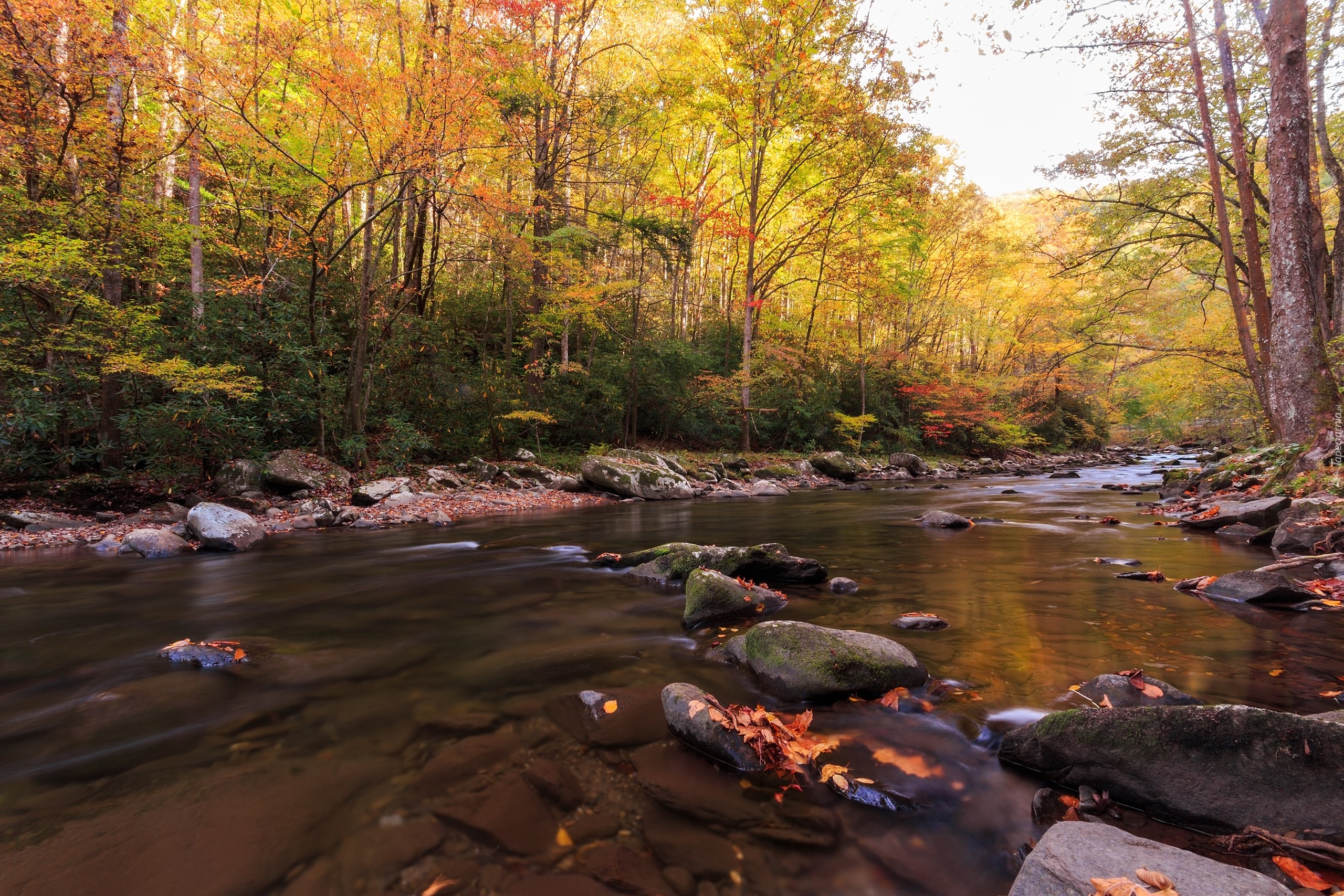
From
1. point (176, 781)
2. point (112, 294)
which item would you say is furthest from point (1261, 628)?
point (112, 294)

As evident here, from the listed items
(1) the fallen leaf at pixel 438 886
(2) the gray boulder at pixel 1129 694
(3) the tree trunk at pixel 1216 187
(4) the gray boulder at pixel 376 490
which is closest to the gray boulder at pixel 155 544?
(4) the gray boulder at pixel 376 490

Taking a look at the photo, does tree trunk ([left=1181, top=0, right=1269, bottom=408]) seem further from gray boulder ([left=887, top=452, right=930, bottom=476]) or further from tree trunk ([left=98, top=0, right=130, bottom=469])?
tree trunk ([left=98, top=0, right=130, bottom=469])

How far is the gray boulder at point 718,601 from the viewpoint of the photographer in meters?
3.94

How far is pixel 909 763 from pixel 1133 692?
125cm

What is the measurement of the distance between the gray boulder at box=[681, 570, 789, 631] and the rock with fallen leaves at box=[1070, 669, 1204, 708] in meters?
2.11

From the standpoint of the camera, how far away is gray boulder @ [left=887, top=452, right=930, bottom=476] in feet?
65.0

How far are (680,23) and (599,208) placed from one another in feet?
21.3

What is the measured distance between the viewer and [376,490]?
391 inches

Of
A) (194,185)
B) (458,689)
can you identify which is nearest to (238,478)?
(194,185)

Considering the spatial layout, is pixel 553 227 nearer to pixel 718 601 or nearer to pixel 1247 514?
pixel 718 601

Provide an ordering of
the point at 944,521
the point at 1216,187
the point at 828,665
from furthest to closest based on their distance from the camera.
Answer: the point at 1216,187, the point at 944,521, the point at 828,665

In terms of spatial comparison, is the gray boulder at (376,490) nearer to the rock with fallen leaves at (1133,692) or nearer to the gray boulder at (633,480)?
the gray boulder at (633,480)

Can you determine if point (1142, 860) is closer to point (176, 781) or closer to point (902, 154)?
point (176, 781)

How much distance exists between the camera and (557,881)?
63.7 inches
